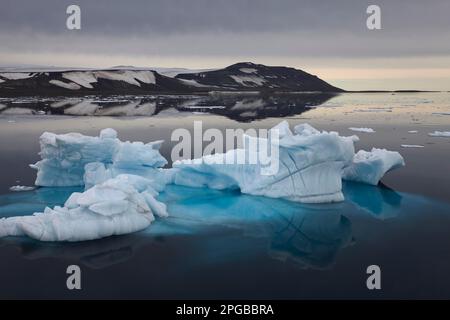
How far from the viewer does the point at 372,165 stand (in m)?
12.1

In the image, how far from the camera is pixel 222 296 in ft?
20.7

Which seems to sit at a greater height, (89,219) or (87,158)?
(87,158)

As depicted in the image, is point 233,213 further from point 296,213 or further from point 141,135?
point 141,135

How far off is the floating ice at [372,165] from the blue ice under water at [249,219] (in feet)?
1.46

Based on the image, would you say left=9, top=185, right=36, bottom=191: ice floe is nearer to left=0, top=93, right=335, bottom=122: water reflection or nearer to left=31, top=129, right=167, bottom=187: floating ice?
left=31, top=129, right=167, bottom=187: floating ice

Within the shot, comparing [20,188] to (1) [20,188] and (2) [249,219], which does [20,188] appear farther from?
(2) [249,219]

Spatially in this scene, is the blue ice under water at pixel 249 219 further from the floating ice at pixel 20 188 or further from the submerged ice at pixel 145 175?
the floating ice at pixel 20 188

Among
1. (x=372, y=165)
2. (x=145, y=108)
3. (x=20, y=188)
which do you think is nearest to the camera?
(x=20, y=188)

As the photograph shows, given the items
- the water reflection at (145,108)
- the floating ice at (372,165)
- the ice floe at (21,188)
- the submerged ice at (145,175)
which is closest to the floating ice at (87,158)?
the submerged ice at (145,175)

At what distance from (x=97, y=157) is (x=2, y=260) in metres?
5.04

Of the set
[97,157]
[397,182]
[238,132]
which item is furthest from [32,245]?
[238,132]

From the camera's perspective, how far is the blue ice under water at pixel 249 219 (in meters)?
7.71

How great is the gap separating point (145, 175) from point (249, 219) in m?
3.65

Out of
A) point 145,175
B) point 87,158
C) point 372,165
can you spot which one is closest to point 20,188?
point 87,158
